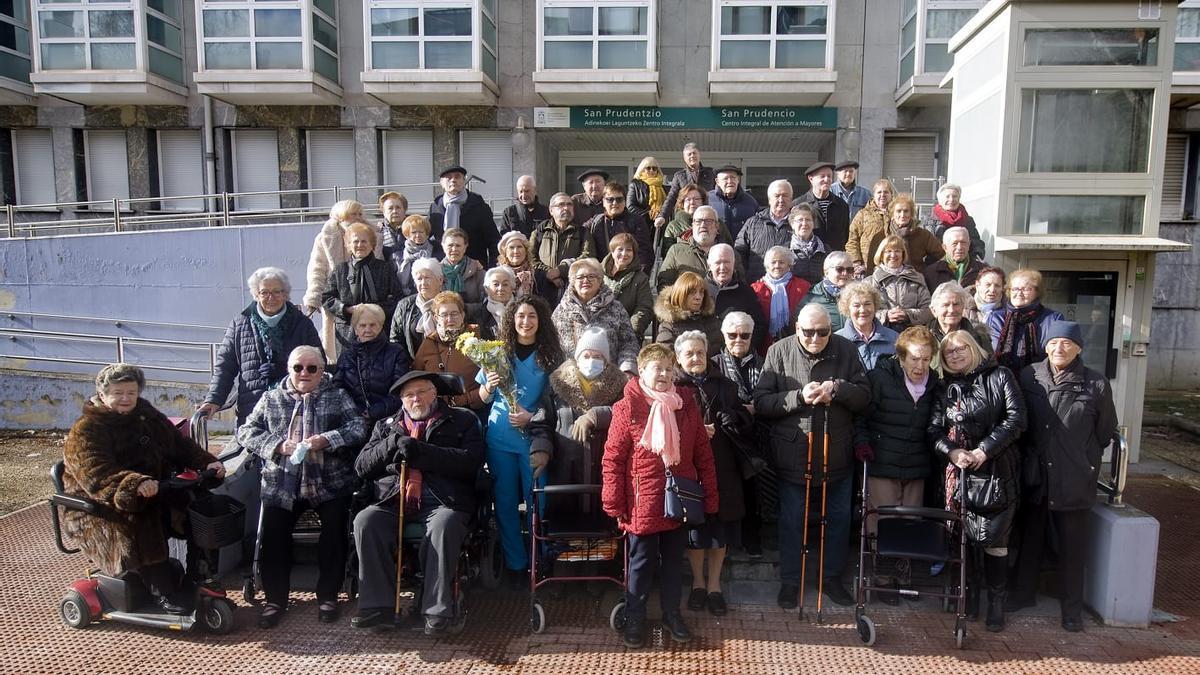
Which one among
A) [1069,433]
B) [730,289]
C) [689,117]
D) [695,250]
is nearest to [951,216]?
[695,250]

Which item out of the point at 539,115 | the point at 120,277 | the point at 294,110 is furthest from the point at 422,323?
the point at 294,110

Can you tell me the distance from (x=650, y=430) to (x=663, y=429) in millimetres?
80

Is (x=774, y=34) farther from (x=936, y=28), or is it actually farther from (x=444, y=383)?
(x=444, y=383)

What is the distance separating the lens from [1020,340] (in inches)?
198

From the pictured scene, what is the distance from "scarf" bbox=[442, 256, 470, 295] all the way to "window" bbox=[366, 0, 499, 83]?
9.74 meters

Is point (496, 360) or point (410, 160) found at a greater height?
point (410, 160)

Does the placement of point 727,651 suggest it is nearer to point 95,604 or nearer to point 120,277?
point 95,604

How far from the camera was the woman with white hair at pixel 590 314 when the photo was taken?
507 cm

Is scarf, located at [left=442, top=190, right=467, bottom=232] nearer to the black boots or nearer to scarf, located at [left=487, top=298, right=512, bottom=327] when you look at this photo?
scarf, located at [left=487, top=298, right=512, bottom=327]

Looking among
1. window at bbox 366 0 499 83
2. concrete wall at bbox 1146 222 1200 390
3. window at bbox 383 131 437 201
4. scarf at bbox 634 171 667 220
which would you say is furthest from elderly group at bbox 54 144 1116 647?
concrete wall at bbox 1146 222 1200 390

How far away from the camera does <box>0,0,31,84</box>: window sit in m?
15.2

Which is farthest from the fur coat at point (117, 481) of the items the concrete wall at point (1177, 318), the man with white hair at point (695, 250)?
the concrete wall at point (1177, 318)

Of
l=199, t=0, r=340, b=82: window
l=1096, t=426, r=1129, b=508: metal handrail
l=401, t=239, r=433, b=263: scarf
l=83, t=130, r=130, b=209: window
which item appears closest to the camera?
l=1096, t=426, r=1129, b=508: metal handrail

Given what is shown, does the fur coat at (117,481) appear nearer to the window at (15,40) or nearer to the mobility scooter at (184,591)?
the mobility scooter at (184,591)
